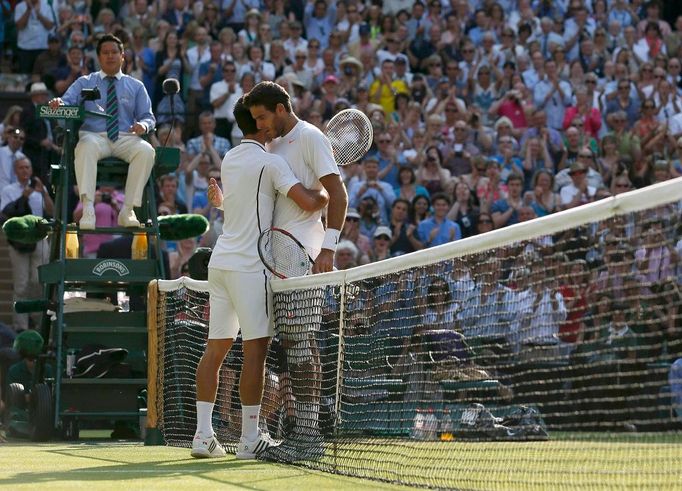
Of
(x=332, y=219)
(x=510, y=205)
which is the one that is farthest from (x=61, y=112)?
(x=510, y=205)

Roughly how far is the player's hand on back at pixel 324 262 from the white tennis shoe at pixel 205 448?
4.08ft

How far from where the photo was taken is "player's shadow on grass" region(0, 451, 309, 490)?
23.8 feet

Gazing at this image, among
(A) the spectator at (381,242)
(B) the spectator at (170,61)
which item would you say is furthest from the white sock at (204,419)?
(B) the spectator at (170,61)

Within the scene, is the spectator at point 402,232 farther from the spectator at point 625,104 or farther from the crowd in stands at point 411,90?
the spectator at point 625,104

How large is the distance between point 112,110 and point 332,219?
13.0 feet

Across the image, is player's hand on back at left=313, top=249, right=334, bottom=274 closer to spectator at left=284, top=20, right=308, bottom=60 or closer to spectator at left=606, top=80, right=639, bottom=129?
spectator at left=284, top=20, right=308, bottom=60

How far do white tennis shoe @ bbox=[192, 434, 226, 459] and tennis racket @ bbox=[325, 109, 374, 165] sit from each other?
2216 mm

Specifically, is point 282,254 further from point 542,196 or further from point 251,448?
point 542,196

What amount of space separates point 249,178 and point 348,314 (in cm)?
111

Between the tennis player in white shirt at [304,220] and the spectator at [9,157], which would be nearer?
the tennis player in white shirt at [304,220]

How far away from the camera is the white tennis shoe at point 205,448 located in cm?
874

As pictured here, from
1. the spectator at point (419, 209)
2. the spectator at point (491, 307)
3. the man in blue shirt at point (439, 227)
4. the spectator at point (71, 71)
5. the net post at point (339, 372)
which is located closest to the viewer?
the spectator at point (491, 307)

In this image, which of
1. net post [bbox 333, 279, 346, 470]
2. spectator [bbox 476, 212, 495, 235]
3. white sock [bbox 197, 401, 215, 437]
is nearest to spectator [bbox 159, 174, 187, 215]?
spectator [bbox 476, 212, 495, 235]

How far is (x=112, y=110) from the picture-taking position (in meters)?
12.2
